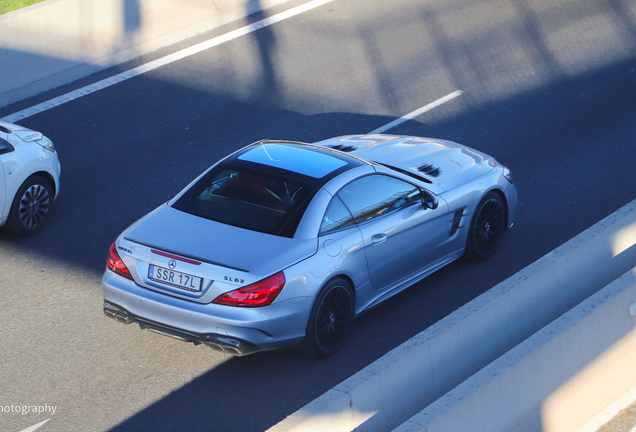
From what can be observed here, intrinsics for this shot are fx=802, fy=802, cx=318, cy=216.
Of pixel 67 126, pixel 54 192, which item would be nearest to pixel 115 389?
pixel 54 192

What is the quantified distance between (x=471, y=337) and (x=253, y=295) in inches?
62.1

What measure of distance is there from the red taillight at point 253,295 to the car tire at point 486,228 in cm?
268

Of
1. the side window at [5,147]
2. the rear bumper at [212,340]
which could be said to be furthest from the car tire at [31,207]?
the rear bumper at [212,340]

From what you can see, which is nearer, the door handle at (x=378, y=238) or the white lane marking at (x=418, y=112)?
the door handle at (x=378, y=238)

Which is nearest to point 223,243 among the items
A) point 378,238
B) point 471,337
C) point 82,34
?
point 378,238

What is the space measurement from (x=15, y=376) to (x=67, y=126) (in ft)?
18.9

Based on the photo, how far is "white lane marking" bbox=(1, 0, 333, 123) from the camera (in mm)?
11883

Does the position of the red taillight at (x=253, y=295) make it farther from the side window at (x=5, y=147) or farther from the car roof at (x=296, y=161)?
the side window at (x=5, y=147)

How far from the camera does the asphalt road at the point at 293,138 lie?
20.4ft

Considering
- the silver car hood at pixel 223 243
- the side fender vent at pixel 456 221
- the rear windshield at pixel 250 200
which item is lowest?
the side fender vent at pixel 456 221

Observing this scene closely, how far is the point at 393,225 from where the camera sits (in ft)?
22.7

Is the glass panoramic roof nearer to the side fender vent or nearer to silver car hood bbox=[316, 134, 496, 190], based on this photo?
silver car hood bbox=[316, 134, 496, 190]

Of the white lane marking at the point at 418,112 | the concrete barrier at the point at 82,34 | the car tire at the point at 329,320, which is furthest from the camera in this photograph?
the concrete barrier at the point at 82,34

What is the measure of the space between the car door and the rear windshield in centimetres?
46
